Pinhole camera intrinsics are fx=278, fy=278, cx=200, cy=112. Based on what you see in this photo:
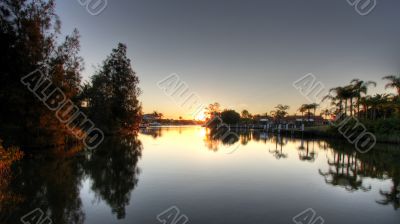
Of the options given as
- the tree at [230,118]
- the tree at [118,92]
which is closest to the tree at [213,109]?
the tree at [230,118]

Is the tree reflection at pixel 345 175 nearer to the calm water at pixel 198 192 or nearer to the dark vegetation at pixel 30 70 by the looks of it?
the calm water at pixel 198 192

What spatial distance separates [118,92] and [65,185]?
103ft

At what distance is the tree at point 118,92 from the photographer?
1487 inches

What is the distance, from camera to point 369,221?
256 inches

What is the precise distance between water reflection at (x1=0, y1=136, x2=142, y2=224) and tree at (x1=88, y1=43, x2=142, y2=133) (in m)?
23.4

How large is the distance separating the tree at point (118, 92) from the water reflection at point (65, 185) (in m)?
23.4

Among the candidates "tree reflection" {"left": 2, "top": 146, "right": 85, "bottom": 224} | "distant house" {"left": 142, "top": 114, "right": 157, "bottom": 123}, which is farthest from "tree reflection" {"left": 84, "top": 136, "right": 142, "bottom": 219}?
"distant house" {"left": 142, "top": 114, "right": 157, "bottom": 123}

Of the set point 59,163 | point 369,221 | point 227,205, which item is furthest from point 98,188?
point 369,221

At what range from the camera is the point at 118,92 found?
1551 inches

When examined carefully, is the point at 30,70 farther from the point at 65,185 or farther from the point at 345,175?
the point at 345,175

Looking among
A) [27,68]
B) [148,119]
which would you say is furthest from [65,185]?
[148,119]

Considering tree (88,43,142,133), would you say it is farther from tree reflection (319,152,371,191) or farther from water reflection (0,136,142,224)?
tree reflection (319,152,371,191)

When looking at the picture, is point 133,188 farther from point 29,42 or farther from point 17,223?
point 29,42

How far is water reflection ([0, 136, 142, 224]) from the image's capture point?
673 cm
